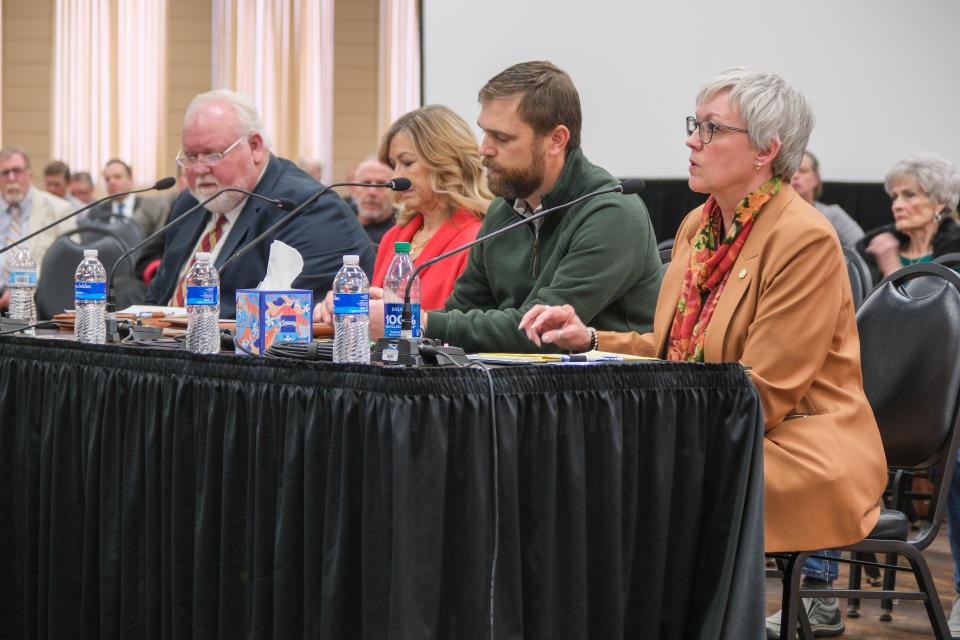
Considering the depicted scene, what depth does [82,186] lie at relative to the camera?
926cm

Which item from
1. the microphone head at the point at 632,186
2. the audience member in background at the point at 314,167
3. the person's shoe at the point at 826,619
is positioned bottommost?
the person's shoe at the point at 826,619

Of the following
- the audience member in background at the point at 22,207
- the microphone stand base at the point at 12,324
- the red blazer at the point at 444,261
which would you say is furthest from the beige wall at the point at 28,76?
the microphone stand base at the point at 12,324

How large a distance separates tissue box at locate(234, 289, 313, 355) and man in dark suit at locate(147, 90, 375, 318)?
3.98 ft

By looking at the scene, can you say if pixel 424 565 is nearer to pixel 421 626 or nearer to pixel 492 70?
pixel 421 626

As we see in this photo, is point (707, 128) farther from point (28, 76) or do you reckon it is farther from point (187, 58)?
point (28, 76)

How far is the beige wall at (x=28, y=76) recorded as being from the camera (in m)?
10.4

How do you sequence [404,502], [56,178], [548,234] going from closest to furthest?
[404,502]
[548,234]
[56,178]

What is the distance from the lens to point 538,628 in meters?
1.59

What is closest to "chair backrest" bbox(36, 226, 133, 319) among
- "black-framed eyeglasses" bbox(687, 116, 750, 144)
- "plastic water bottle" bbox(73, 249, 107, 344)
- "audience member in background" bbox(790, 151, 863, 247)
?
"plastic water bottle" bbox(73, 249, 107, 344)

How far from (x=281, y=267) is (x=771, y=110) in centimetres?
94

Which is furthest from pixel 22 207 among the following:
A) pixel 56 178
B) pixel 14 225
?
pixel 56 178

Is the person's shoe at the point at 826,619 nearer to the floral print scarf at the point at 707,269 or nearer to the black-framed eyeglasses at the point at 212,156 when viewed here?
the floral print scarf at the point at 707,269

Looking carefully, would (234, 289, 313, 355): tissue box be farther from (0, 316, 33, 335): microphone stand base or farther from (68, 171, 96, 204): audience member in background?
(68, 171, 96, 204): audience member in background

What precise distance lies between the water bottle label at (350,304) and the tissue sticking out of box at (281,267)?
0.38 m
